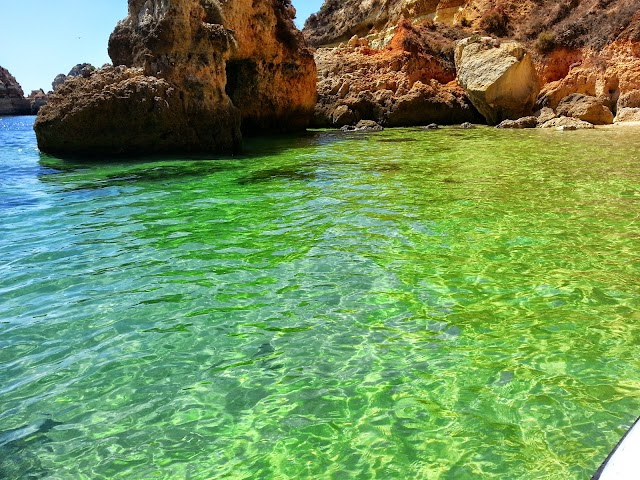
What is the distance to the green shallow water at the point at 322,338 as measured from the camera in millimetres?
2465

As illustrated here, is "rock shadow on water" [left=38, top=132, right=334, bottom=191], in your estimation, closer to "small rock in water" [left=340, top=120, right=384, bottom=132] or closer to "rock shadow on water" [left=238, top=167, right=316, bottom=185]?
"rock shadow on water" [left=238, top=167, right=316, bottom=185]

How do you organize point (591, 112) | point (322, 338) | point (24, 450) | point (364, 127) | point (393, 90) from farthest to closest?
1. point (393, 90)
2. point (364, 127)
3. point (591, 112)
4. point (322, 338)
5. point (24, 450)

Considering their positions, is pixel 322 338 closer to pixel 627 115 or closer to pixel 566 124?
pixel 566 124

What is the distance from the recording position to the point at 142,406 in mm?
2809

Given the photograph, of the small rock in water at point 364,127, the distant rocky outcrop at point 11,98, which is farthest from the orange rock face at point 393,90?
the distant rocky outcrop at point 11,98

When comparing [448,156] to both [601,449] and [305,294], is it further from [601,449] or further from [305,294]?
[601,449]

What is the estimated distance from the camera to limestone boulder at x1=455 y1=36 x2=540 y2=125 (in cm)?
2181

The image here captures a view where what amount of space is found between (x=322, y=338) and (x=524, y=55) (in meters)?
21.9

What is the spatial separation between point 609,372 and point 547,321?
0.68 metres

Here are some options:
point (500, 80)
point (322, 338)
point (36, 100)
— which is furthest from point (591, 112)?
point (36, 100)

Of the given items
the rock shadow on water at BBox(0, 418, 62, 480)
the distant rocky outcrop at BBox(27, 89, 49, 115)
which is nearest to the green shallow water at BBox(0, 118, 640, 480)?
the rock shadow on water at BBox(0, 418, 62, 480)

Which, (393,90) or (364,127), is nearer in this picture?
(364,127)

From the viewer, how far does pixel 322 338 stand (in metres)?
3.50

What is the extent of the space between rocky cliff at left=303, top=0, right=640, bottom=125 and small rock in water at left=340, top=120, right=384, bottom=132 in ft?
4.45
